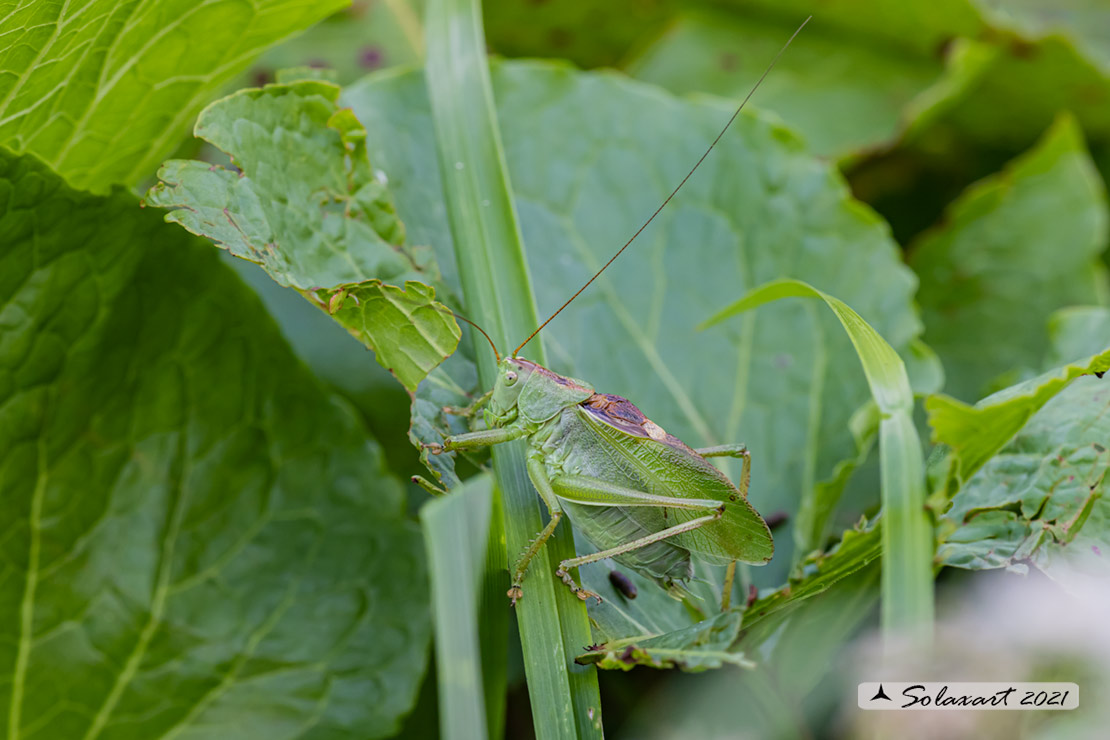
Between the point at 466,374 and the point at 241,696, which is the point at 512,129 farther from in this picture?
the point at 241,696

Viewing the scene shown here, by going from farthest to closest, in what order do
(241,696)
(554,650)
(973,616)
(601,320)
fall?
(601,320) < (241,696) < (973,616) < (554,650)

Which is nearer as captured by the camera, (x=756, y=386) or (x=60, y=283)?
(x=60, y=283)

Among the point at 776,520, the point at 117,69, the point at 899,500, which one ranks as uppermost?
the point at 117,69

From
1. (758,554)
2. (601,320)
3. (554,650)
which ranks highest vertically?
(601,320)

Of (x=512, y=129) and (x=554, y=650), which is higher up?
(x=512, y=129)

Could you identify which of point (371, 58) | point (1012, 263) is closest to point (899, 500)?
point (1012, 263)

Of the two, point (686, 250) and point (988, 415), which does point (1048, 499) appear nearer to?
point (988, 415)

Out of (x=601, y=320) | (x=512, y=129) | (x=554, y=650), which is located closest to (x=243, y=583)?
(x=554, y=650)

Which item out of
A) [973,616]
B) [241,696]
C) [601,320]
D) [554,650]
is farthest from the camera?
[601,320]
